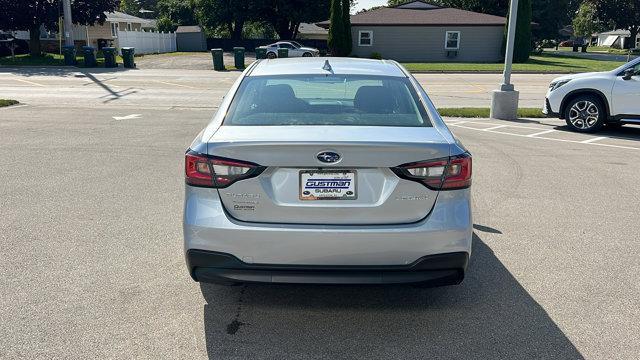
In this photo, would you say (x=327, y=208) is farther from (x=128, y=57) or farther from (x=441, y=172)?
(x=128, y=57)

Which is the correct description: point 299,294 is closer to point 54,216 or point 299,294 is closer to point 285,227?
point 285,227

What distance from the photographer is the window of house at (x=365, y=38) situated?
41.8 meters

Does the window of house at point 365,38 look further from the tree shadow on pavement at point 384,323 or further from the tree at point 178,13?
the tree shadow on pavement at point 384,323

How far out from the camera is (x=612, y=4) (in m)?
73.5

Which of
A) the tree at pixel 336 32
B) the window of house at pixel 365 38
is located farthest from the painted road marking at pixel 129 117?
the window of house at pixel 365 38

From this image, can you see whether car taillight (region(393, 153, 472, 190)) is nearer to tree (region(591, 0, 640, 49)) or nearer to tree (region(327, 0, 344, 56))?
tree (region(327, 0, 344, 56))

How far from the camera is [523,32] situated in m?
38.8

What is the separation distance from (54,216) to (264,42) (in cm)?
5115

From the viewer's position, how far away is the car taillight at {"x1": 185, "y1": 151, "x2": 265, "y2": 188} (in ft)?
11.0

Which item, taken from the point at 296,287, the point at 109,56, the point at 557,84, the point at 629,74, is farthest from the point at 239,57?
the point at 296,287

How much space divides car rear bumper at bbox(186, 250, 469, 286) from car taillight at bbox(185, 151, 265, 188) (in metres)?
0.43

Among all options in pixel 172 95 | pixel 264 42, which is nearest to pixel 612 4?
pixel 264 42

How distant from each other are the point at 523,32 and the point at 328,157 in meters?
39.4

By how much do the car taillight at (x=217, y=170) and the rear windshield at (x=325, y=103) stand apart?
1.54ft
